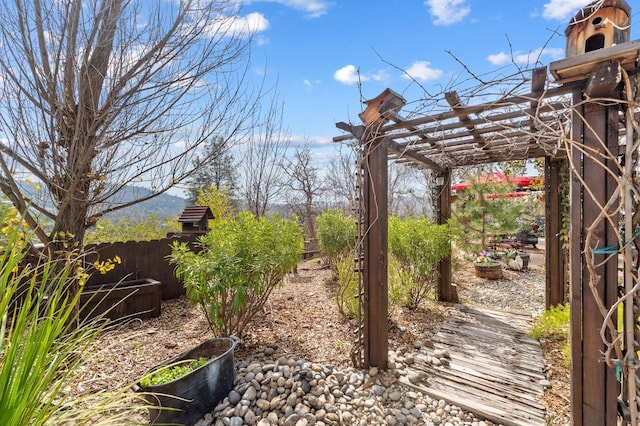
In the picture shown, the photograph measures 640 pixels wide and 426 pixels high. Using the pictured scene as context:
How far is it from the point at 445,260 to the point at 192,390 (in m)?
4.06

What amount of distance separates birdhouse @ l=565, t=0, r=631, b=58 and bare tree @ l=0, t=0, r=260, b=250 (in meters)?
2.44

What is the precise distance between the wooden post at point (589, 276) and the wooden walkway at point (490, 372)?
728 mm

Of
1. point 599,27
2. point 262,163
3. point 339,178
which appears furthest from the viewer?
point 339,178

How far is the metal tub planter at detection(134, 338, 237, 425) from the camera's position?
189cm

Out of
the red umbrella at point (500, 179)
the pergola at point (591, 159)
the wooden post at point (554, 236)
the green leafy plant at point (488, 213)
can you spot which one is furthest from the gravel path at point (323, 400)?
the red umbrella at point (500, 179)

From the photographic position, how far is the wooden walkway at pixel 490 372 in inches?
92.0

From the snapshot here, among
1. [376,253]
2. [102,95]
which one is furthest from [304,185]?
[102,95]

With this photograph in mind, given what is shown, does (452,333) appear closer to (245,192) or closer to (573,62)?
(573,62)

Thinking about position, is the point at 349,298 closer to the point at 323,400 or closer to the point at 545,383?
the point at 323,400

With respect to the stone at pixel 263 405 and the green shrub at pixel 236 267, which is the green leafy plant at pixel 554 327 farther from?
the stone at pixel 263 405

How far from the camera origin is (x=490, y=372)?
2.83 m

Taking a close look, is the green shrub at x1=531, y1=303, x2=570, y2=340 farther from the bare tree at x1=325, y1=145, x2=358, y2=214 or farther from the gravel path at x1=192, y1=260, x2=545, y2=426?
the bare tree at x1=325, y1=145, x2=358, y2=214

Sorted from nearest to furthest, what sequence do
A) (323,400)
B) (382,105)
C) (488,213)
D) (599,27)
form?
(599,27), (323,400), (382,105), (488,213)

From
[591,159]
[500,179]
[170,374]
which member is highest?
[500,179]
